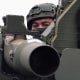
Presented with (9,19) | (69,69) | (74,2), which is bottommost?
(69,69)

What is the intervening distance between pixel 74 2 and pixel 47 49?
158 cm

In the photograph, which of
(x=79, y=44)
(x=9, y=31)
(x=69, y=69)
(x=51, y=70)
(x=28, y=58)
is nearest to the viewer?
(x=28, y=58)

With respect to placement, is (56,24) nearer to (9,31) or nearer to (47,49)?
(9,31)

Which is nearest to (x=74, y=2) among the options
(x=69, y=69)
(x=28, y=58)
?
(x=69, y=69)

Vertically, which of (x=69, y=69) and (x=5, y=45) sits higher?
(x=5, y=45)

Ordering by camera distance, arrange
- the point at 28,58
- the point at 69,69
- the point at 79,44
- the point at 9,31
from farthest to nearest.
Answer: the point at 79,44 < the point at 69,69 < the point at 9,31 < the point at 28,58

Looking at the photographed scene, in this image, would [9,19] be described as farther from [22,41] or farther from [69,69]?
[69,69]

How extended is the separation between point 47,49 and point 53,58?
0.22ft

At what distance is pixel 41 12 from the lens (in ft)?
14.8

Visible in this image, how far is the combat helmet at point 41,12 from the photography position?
4.43m

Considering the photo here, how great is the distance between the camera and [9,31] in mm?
2502

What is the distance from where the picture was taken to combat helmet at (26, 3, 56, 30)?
4433 mm

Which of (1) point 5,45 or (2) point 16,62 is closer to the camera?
(2) point 16,62

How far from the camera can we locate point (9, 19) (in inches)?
98.6
